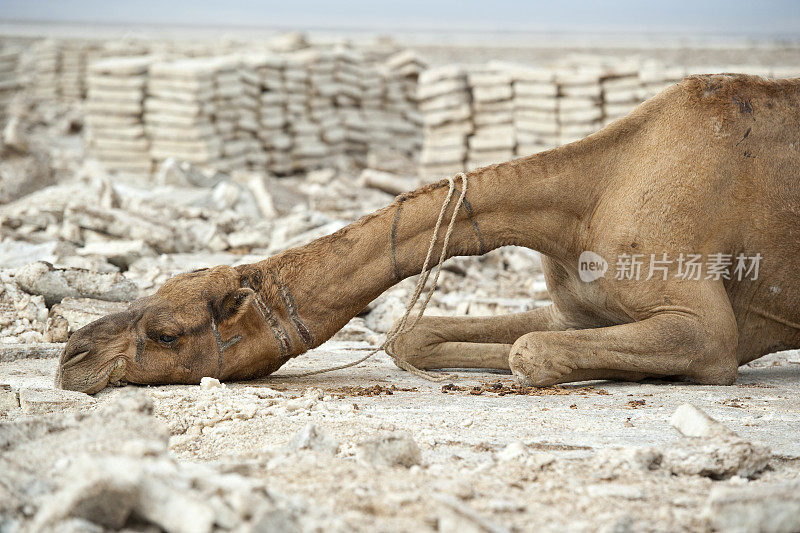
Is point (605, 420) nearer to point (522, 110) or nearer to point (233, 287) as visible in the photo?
point (233, 287)

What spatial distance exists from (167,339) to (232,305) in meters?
0.34

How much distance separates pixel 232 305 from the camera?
13.5 feet

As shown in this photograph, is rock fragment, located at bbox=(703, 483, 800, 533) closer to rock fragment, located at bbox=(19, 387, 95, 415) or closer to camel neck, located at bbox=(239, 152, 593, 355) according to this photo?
camel neck, located at bbox=(239, 152, 593, 355)

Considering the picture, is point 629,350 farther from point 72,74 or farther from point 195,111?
point 72,74

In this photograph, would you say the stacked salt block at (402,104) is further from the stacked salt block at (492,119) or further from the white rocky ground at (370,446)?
the white rocky ground at (370,446)

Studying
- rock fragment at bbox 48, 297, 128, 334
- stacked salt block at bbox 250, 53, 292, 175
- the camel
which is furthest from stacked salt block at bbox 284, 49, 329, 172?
the camel

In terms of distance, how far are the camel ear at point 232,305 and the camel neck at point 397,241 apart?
8 centimetres

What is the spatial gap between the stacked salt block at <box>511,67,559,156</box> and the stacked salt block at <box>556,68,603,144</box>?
0.30 feet

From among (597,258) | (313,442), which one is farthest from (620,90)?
(313,442)

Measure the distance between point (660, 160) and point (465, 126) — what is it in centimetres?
725

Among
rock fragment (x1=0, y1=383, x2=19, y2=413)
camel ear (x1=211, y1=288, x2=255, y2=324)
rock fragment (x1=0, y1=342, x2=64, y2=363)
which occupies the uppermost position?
camel ear (x1=211, y1=288, x2=255, y2=324)

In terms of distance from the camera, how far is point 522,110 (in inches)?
447

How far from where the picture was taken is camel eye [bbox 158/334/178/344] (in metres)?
4.02

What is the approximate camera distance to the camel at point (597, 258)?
4082 mm
